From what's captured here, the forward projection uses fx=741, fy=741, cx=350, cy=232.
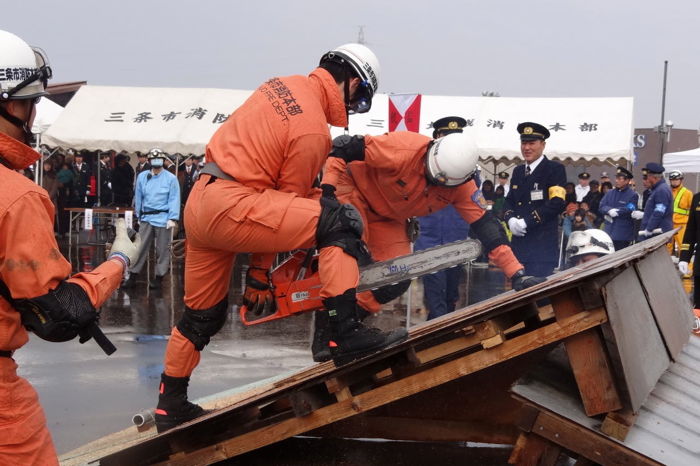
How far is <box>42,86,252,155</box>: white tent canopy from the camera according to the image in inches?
674

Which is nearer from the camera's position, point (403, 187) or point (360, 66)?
point (360, 66)

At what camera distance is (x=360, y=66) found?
417cm

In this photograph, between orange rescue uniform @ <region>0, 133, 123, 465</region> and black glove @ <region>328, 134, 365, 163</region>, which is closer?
orange rescue uniform @ <region>0, 133, 123, 465</region>

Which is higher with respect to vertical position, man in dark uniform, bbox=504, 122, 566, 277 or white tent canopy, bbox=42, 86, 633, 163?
white tent canopy, bbox=42, 86, 633, 163

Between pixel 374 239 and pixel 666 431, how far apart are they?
9.96ft

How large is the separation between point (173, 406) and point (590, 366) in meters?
2.29

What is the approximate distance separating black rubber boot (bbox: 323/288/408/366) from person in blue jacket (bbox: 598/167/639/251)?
10796 mm

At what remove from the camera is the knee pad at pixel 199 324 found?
407cm

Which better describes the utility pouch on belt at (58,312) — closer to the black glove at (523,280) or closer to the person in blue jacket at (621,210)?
the black glove at (523,280)

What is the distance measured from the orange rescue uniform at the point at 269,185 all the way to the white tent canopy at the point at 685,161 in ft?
62.3

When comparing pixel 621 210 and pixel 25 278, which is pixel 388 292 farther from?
pixel 621 210

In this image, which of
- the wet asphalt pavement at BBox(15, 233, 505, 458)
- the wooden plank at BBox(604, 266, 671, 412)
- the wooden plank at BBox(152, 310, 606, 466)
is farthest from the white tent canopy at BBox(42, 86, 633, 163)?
the wooden plank at BBox(152, 310, 606, 466)

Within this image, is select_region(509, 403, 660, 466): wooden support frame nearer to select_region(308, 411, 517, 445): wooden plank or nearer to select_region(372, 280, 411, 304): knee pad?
select_region(308, 411, 517, 445): wooden plank

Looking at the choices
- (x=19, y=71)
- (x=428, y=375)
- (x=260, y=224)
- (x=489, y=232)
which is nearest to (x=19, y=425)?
(x=19, y=71)
